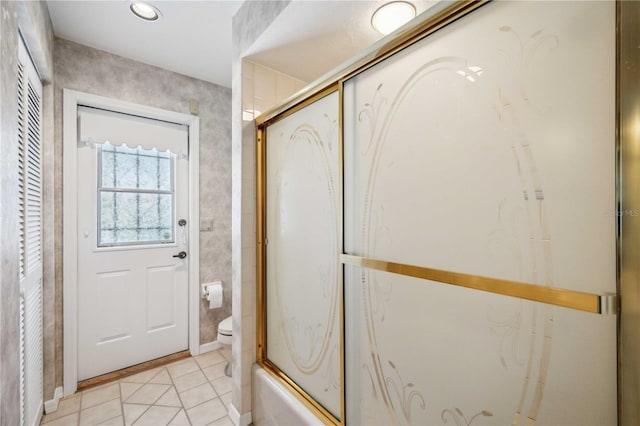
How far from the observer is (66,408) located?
6.49 feet

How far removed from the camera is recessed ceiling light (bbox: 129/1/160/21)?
69.3 inches

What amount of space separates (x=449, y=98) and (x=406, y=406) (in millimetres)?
1000

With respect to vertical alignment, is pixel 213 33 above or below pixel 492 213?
above

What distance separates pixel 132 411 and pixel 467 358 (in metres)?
2.18

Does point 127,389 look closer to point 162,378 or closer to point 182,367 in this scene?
point 162,378

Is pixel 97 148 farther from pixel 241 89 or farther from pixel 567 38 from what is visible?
pixel 567 38

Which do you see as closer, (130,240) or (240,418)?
(240,418)

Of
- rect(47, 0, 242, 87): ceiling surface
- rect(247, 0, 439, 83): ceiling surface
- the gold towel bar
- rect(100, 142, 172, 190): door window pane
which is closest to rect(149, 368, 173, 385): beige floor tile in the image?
rect(100, 142, 172, 190): door window pane

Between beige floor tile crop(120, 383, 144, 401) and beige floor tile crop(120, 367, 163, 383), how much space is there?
0.04m

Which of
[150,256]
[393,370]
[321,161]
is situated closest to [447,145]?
[321,161]

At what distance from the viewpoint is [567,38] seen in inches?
26.2

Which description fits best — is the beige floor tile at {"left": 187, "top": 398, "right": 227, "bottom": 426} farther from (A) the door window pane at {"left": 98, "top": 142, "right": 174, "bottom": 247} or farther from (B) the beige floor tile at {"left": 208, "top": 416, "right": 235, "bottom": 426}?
(A) the door window pane at {"left": 98, "top": 142, "right": 174, "bottom": 247}

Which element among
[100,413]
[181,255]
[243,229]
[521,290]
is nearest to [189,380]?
[100,413]

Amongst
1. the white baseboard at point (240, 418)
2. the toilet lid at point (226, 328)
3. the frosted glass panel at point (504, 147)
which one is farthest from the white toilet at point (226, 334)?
the frosted glass panel at point (504, 147)
